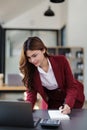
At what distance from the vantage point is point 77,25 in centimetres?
816

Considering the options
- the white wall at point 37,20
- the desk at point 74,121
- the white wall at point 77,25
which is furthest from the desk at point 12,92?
the white wall at point 37,20

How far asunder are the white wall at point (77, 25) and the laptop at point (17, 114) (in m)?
6.55

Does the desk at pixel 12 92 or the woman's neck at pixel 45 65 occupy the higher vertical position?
the woman's neck at pixel 45 65

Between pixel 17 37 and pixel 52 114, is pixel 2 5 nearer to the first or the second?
pixel 17 37

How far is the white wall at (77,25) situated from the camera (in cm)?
804

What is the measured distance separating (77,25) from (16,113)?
685 centimetres

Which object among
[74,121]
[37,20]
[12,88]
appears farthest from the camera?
[37,20]

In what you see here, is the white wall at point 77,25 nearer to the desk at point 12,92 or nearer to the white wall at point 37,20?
the white wall at point 37,20

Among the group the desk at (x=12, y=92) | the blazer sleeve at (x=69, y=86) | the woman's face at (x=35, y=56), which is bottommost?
the desk at (x=12, y=92)

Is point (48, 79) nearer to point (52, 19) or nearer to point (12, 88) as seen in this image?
point (12, 88)

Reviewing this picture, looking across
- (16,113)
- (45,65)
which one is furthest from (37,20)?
(16,113)

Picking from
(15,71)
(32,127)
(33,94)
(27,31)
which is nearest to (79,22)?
(27,31)

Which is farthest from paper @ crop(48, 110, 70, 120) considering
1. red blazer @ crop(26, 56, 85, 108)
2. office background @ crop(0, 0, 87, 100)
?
office background @ crop(0, 0, 87, 100)

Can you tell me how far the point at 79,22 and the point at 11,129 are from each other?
6.91 meters
